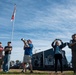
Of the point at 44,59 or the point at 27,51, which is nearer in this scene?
the point at 27,51

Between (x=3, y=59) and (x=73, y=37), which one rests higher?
(x=73, y=37)

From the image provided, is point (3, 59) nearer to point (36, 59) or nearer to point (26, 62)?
point (26, 62)

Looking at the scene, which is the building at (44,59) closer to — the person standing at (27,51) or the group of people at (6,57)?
the person standing at (27,51)

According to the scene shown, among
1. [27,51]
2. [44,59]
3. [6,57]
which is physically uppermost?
[44,59]

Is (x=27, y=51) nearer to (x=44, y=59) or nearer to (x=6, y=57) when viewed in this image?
(x=6, y=57)

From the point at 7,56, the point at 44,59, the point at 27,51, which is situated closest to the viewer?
the point at 7,56

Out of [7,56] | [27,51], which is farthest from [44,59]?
[7,56]

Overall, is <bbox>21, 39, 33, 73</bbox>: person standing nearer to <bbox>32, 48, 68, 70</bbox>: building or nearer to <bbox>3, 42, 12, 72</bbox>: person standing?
<bbox>3, 42, 12, 72</bbox>: person standing

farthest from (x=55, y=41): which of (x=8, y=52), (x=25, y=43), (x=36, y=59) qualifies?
(x=36, y=59)

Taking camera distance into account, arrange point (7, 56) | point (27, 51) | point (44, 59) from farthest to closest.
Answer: point (44, 59), point (27, 51), point (7, 56)

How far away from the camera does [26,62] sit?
13.6 metres

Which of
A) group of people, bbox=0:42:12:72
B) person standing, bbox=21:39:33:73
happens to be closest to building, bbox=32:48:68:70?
person standing, bbox=21:39:33:73

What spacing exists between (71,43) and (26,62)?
2.47 meters

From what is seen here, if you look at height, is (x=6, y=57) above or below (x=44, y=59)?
below
